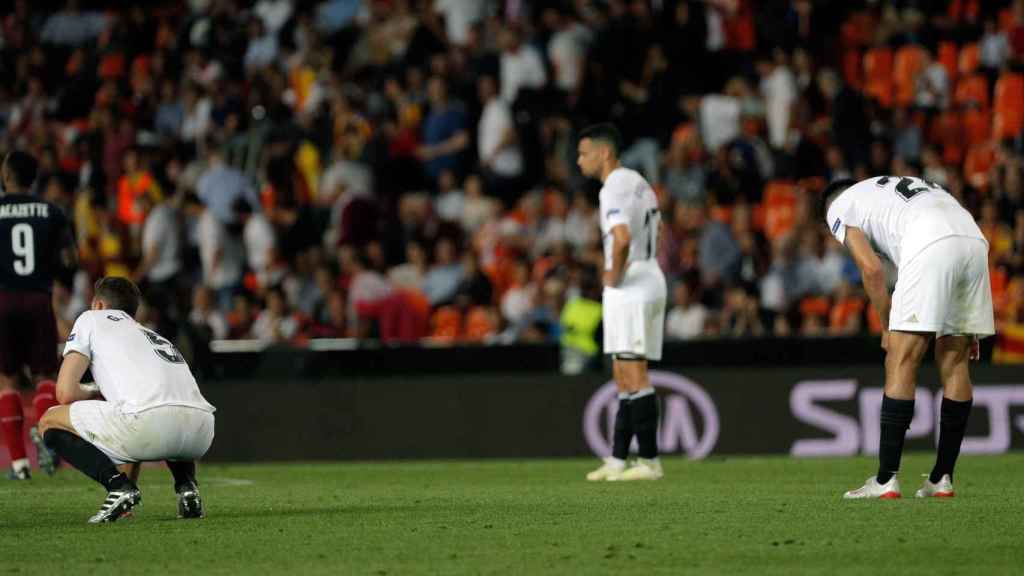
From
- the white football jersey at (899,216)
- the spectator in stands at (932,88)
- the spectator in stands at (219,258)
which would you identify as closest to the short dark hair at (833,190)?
the white football jersey at (899,216)

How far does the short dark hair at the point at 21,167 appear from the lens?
1184cm

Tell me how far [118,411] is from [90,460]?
26cm

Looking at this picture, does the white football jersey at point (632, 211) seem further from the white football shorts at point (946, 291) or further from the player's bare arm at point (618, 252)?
the white football shorts at point (946, 291)

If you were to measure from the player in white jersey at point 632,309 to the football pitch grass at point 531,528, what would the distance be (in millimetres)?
364

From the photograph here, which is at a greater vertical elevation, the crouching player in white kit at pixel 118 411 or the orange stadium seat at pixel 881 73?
the orange stadium seat at pixel 881 73

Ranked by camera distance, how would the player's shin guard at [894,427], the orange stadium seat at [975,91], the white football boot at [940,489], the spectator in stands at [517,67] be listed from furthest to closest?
the spectator in stands at [517,67]
the orange stadium seat at [975,91]
the white football boot at [940,489]
the player's shin guard at [894,427]

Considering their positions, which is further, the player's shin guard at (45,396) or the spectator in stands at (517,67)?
the spectator in stands at (517,67)

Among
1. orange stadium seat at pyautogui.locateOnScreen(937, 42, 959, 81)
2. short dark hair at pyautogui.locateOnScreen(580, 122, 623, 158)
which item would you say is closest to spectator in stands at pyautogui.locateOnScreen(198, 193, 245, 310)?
orange stadium seat at pyautogui.locateOnScreen(937, 42, 959, 81)

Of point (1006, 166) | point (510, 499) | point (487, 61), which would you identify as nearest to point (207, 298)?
point (487, 61)

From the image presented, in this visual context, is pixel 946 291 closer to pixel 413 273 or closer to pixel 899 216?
pixel 899 216

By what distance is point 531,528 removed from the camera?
315 inches

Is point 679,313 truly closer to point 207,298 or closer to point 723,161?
point 723,161

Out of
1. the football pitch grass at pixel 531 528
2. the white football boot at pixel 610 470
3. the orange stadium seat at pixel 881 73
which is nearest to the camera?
the football pitch grass at pixel 531 528

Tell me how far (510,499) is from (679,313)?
299 inches
